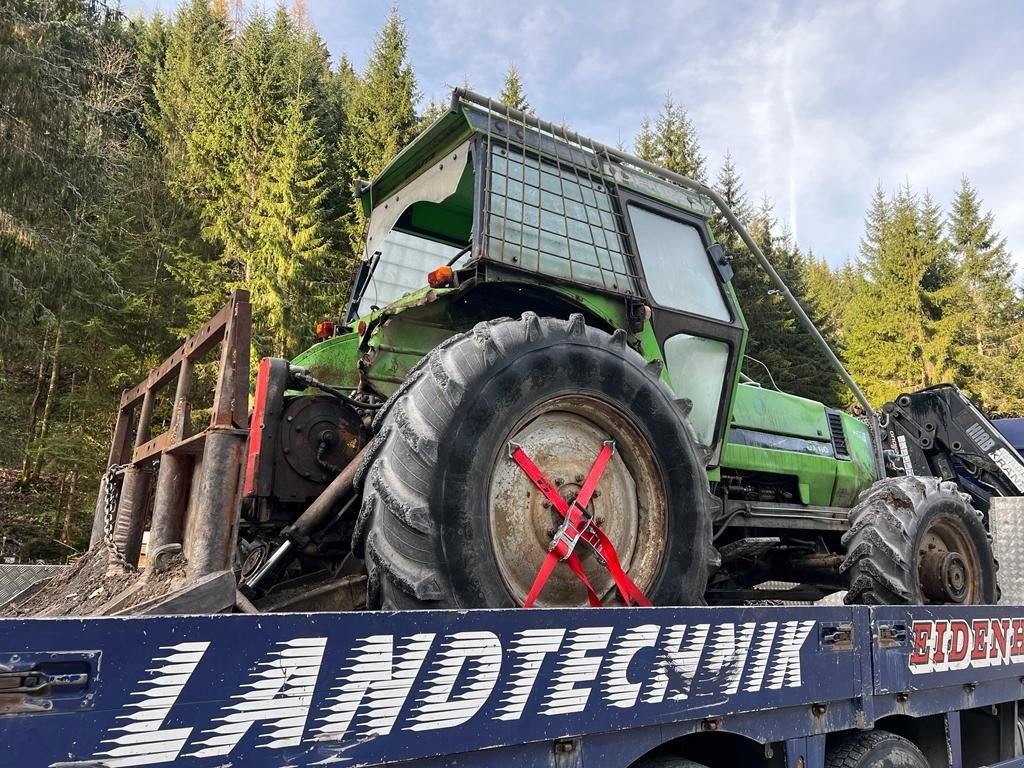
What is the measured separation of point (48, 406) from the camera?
16.8m

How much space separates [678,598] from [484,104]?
2445 millimetres

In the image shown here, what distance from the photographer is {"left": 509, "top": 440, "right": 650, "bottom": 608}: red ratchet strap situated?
115 inches

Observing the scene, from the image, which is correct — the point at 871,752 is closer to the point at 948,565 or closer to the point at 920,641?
the point at 920,641

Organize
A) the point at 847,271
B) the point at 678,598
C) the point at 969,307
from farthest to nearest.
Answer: the point at 847,271 < the point at 969,307 < the point at 678,598

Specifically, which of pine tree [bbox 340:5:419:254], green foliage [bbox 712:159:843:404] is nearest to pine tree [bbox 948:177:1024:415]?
green foliage [bbox 712:159:843:404]

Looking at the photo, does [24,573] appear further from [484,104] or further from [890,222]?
[890,222]

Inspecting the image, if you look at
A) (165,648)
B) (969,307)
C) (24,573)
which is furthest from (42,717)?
(969,307)

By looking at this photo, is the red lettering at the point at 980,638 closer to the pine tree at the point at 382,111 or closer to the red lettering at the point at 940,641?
the red lettering at the point at 940,641

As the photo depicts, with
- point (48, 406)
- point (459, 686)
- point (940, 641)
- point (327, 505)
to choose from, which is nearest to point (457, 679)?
point (459, 686)

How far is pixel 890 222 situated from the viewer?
111 feet

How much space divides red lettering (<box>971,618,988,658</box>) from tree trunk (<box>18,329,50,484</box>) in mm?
15195

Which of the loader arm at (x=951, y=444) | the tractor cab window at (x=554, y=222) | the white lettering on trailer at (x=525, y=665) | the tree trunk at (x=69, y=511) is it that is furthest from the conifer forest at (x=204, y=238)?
the white lettering on trailer at (x=525, y=665)

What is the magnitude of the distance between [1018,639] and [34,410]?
18.7 meters

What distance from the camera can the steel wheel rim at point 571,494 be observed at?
291 cm
